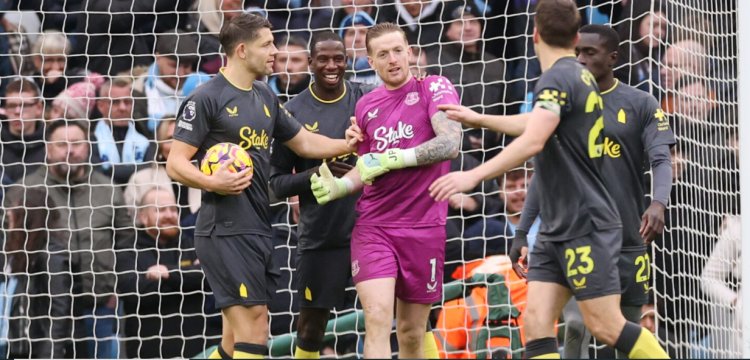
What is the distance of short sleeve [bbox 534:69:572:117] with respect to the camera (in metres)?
6.04

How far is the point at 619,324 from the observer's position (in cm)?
619

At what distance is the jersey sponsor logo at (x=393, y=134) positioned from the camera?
277 inches

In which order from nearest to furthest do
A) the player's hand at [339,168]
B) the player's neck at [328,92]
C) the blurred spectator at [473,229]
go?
the player's hand at [339,168] → the player's neck at [328,92] → the blurred spectator at [473,229]

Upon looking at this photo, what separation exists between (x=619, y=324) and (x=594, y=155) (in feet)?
2.57

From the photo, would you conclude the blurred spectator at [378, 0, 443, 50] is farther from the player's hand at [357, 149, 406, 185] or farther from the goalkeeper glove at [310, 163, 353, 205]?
the player's hand at [357, 149, 406, 185]

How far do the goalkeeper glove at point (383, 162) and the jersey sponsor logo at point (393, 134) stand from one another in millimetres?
113

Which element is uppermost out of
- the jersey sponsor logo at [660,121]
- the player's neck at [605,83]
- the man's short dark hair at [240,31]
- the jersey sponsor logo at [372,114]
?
the man's short dark hair at [240,31]

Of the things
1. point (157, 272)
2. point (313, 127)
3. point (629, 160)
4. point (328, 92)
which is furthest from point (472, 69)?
point (629, 160)

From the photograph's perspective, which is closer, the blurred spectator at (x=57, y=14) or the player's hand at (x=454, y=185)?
the player's hand at (x=454, y=185)

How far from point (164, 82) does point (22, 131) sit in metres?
1.12

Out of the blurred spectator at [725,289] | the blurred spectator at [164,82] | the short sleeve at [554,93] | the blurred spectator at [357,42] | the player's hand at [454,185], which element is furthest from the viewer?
the blurred spectator at [164,82]

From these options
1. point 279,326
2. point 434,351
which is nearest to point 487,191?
point 279,326

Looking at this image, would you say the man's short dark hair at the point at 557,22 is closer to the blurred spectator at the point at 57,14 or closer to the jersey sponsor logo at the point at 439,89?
the jersey sponsor logo at the point at 439,89

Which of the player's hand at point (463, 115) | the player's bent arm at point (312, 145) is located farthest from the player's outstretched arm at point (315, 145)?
the player's hand at point (463, 115)
